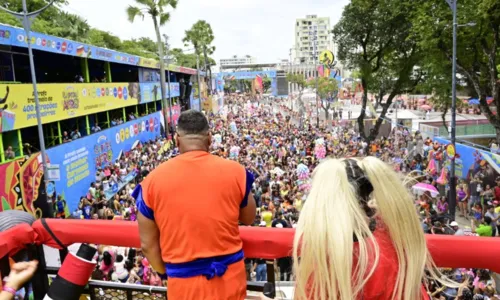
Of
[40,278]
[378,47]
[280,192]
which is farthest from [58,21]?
[40,278]

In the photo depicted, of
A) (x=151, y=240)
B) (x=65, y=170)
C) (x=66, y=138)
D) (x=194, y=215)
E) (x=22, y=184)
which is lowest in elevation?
(x=65, y=170)

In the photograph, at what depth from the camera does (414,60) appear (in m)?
24.2

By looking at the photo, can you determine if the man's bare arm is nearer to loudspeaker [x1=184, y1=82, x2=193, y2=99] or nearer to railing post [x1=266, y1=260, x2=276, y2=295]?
railing post [x1=266, y1=260, x2=276, y2=295]

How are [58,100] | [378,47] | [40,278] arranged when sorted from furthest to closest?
[378,47] → [58,100] → [40,278]

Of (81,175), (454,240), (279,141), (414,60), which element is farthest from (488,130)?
(454,240)

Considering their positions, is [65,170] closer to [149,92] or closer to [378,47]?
[149,92]

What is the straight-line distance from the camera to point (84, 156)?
17.6 meters

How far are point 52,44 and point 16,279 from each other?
16022 mm

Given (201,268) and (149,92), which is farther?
(149,92)

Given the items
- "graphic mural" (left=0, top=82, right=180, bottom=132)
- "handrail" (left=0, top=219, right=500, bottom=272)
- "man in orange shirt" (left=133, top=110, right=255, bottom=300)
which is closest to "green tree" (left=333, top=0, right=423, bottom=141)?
"graphic mural" (left=0, top=82, right=180, bottom=132)

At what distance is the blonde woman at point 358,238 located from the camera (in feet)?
4.64

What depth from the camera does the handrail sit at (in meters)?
1.90

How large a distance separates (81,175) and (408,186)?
1709 cm

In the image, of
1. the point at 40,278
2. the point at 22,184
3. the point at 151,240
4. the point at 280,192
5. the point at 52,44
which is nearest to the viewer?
the point at 151,240
